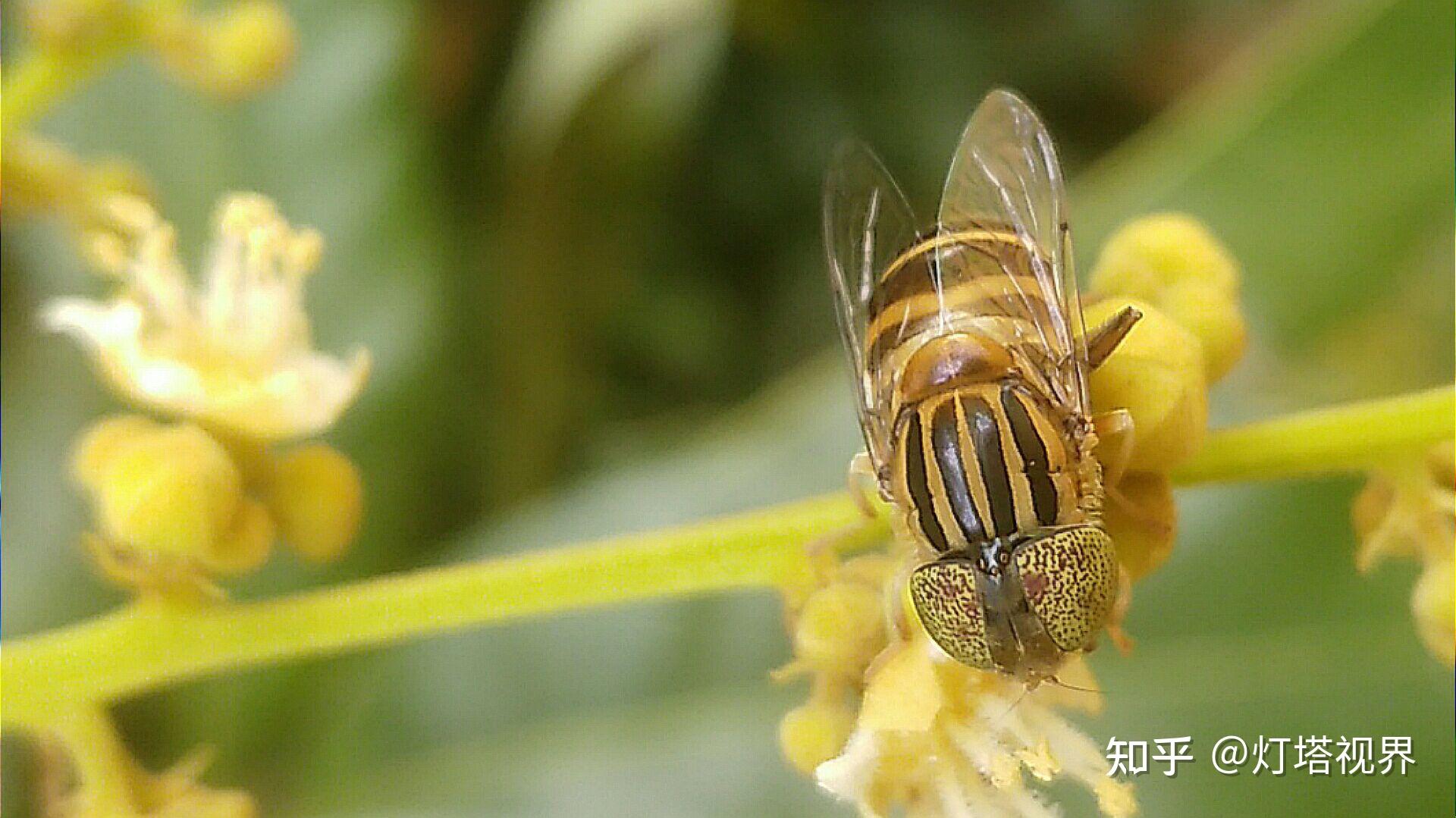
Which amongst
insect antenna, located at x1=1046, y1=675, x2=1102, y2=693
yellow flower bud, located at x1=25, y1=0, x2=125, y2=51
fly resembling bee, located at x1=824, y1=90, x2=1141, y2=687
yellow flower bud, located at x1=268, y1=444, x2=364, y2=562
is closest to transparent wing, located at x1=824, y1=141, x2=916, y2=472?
fly resembling bee, located at x1=824, y1=90, x2=1141, y2=687

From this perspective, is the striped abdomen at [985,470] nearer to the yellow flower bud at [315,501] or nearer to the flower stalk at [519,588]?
the flower stalk at [519,588]

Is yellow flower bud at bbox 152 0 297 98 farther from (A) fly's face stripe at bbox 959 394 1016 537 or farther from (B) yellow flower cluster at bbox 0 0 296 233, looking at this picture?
(A) fly's face stripe at bbox 959 394 1016 537

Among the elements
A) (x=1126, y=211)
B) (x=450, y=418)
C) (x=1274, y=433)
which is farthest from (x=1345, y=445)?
(x=450, y=418)

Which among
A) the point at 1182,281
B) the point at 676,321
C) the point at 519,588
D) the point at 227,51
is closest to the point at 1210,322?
the point at 1182,281

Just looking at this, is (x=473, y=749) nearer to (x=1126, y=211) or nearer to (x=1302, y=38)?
(x=1126, y=211)

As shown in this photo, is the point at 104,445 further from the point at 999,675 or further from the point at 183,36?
the point at 999,675

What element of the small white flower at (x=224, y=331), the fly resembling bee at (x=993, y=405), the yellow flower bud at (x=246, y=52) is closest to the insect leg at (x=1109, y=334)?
the fly resembling bee at (x=993, y=405)

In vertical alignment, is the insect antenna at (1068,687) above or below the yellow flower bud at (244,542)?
below
